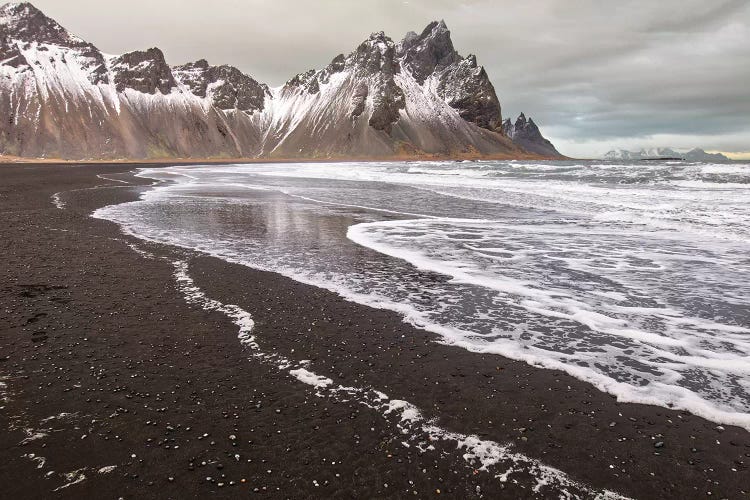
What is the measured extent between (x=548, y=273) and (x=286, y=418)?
8716mm

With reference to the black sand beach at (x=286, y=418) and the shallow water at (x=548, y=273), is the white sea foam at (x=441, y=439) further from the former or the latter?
the shallow water at (x=548, y=273)

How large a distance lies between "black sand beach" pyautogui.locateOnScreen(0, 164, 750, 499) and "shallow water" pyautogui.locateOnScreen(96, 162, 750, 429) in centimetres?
85

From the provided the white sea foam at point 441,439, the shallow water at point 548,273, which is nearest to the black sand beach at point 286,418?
the white sea foam at point 441,439

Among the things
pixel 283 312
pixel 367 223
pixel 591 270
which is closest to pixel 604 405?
pixel 283 312

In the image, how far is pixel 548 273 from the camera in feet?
38.0

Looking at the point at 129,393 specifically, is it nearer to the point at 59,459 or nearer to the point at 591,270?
the point at 59,459

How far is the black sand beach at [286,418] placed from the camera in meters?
4.00

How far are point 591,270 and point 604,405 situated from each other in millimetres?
7453

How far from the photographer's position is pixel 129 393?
540 centimetres

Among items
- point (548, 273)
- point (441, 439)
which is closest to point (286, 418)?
point (441, 439)

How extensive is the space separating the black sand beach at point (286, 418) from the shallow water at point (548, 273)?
2.78 feet

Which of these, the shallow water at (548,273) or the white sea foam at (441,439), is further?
the shallow water at (548,273)

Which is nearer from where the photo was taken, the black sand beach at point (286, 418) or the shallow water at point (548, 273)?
the black sand beach at point (286, 418)

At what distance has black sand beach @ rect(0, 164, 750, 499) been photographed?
4.00 meters
